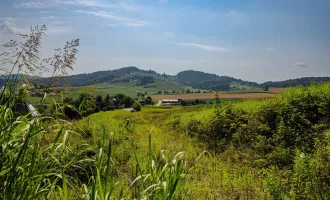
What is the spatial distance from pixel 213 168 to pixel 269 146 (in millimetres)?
2441

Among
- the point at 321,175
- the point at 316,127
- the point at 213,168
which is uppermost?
the point at 316,127

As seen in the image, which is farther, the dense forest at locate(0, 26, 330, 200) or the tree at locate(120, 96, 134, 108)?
the tree at locate(120, 96, 134, 108)

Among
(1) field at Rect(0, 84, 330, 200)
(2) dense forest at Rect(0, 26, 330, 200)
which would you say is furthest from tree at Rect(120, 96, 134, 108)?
(1) field at Rect(0, 84, 330, 200)

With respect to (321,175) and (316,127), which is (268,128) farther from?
(321,175)

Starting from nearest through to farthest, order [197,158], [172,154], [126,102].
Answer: [197,158] → [172,154] → [126,102]

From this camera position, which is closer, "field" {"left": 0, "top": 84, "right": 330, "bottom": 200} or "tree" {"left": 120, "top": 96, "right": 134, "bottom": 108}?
"field" {"left": 0, "top": 84, "right": 330, "bottom": 200}

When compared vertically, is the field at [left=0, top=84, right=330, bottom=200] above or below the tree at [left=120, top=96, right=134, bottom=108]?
above

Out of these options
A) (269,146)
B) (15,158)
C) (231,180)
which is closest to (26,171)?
(15,158)

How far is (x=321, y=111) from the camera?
370 inches

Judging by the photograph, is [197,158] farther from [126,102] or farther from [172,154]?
[126,102]

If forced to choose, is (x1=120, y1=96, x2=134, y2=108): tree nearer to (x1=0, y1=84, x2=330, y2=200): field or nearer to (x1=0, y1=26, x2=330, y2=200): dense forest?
(x1=0, y1=26, x2=330, y2=200): dense forest

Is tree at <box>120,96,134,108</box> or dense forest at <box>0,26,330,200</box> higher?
dense forest at <box>0,26,330,200</box>

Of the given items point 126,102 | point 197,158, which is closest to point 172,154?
point 197,158

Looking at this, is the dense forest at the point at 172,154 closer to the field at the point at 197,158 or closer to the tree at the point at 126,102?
the field at the point at 197,158
